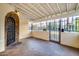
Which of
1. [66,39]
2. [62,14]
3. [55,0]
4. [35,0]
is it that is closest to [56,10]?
[62,14]

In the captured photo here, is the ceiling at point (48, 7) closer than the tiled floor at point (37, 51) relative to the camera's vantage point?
Yes

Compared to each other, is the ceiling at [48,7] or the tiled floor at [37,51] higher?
the ceiling at [48,7]

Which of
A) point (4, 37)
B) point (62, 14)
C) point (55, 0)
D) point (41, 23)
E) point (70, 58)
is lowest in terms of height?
point (70, 58)

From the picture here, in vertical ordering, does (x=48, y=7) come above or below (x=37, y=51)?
above

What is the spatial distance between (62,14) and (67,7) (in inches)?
12.2

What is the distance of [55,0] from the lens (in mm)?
2398

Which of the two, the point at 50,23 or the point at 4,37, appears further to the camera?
the point at 50,23

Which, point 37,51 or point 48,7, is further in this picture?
point 37,51

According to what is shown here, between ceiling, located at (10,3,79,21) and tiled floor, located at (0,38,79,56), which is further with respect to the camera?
tiled floor, located at (0,38,79,56)

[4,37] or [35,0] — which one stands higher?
[35,0]

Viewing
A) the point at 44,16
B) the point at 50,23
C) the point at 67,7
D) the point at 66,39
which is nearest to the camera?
the point at 67,7

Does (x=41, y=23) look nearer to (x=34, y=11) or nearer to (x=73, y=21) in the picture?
(x=34, y=11)

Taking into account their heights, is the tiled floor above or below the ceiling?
below

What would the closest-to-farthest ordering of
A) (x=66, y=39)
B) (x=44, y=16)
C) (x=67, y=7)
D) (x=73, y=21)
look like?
(x=67, y=7), (x=44, y=16), (x=73, y=21), (x=66, y=39)
